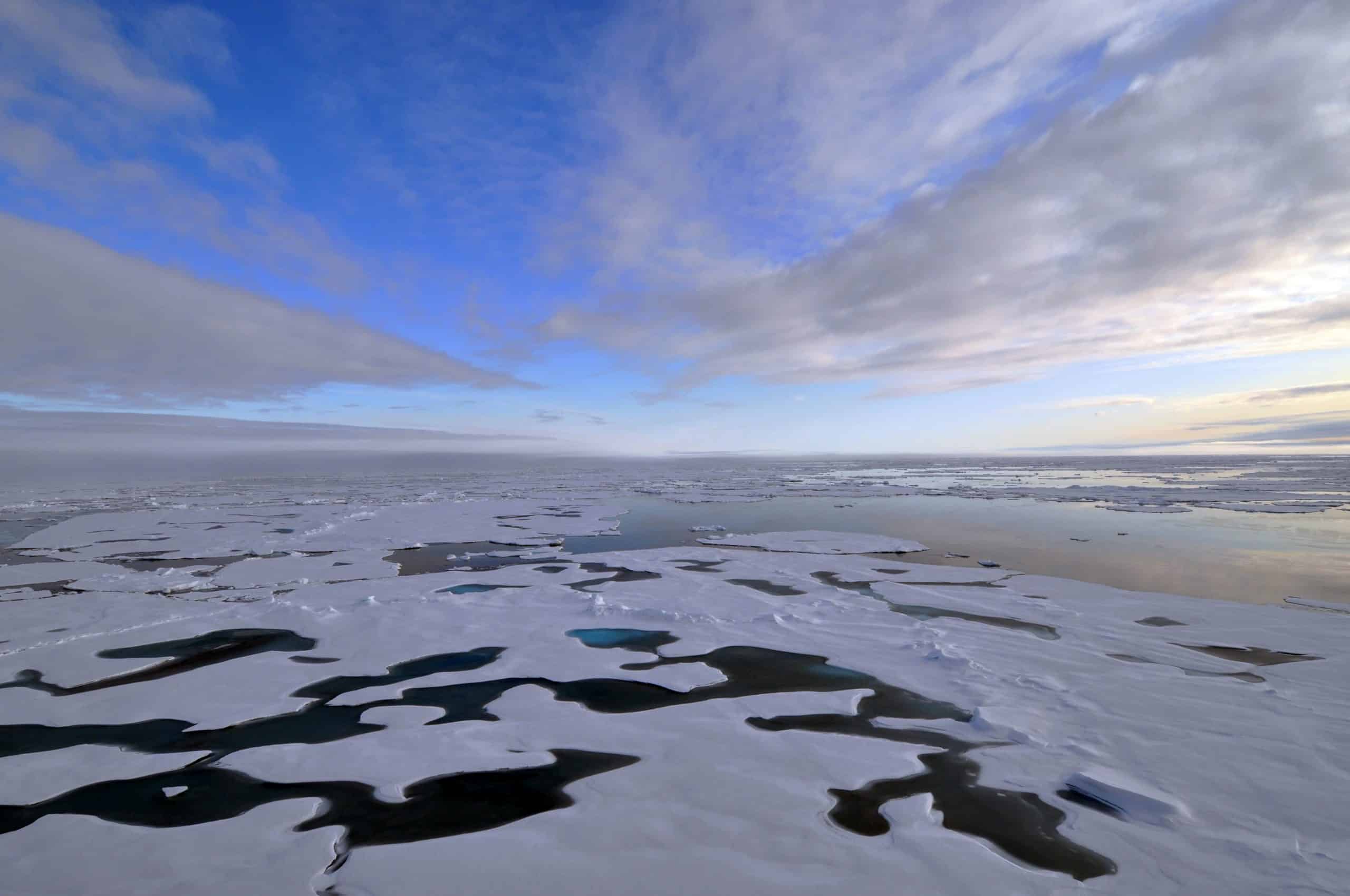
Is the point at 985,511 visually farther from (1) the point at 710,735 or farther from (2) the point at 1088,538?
(1) the point at 710,735

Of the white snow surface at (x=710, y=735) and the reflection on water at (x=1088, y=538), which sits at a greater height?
the reflection on water at (x=1088, y=538)

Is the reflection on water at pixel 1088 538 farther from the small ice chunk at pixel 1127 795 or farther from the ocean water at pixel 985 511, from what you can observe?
the small ice chunk at pixel 1127 795

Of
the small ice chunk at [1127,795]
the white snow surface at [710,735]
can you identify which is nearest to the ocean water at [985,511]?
the white snow surface at [710,735]

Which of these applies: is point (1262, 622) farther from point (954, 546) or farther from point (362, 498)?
point (362, 498)

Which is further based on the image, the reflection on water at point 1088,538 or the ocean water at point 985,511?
the ocean water at point 985,511

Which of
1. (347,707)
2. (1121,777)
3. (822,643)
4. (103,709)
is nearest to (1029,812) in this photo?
(1121,777)

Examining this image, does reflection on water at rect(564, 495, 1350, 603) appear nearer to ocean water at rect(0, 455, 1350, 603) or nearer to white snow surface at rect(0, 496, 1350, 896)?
ocean water at rect(0, 455, 1350, 603)
